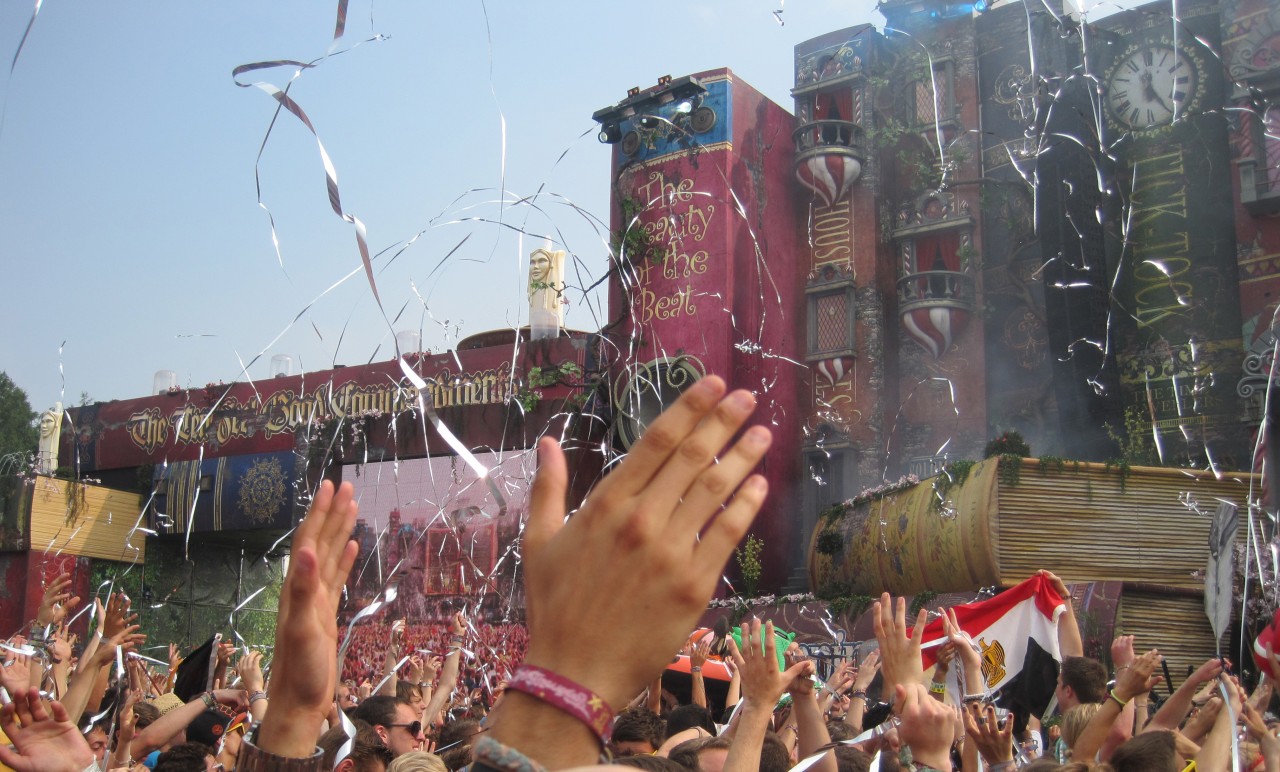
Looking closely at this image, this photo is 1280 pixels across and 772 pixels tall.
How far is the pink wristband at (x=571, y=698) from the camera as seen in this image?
5.16 ft

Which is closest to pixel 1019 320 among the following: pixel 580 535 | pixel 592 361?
pixel 592 361

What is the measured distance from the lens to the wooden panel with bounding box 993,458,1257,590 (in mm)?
14641

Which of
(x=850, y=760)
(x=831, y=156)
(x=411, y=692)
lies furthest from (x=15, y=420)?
(x=850, y=760)

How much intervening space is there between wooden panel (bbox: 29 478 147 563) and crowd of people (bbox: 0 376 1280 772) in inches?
852

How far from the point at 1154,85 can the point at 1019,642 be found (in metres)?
13.9

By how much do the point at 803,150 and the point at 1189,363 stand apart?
25.9ft

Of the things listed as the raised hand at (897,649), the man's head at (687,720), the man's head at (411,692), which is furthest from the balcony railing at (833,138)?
the raised hand at (897,649)

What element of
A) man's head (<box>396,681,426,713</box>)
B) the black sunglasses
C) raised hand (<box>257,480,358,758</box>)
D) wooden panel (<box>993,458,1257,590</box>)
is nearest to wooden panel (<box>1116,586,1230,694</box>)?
wooden panel (<box>993,458,1257,590</box>)

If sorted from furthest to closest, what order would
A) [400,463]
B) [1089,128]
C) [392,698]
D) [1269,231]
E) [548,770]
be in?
1. [400,463]
2. [1089,128]
3. [1269,231]
4. [392,698]
5. [548,770]

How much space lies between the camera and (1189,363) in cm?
1889

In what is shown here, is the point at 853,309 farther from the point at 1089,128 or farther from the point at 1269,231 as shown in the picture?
the point at 1269,231

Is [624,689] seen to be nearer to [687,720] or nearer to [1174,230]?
[687,720]

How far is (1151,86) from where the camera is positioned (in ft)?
66.8

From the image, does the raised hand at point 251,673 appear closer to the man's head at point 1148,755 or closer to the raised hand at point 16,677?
the raised hand at point 16,677
